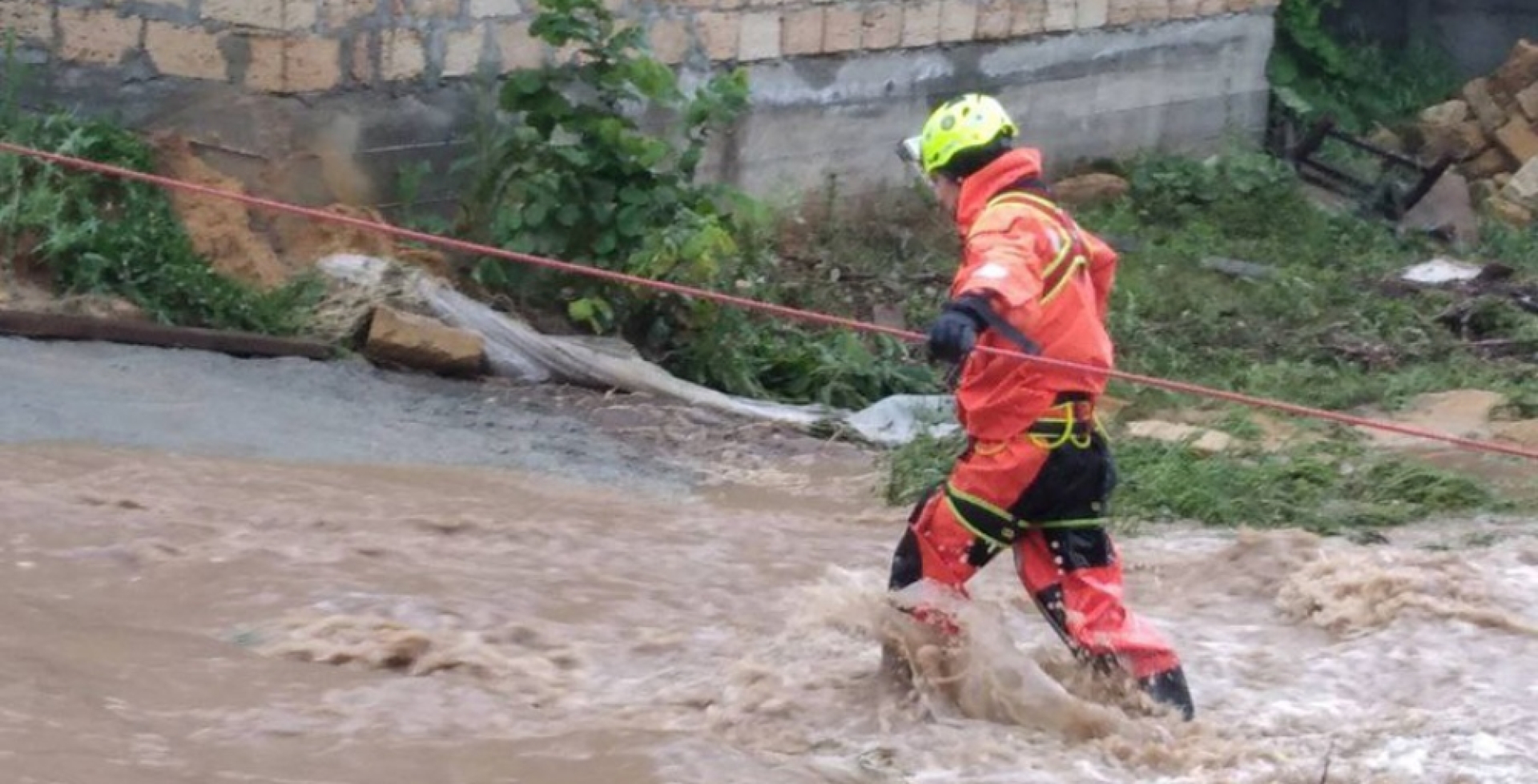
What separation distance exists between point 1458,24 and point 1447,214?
2.97 meters

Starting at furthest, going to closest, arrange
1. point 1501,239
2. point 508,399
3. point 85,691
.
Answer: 1. point 1501,239
2. point 508,399
3. point 85,691

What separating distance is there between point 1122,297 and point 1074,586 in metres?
6.38

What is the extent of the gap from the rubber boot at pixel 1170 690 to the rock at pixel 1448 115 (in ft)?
35.6

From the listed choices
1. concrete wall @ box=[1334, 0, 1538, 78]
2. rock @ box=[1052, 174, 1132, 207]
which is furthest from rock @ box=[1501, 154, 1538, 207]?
rock @ box=[1052, 174, 1132, 207]

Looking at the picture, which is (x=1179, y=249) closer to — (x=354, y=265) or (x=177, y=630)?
(x=354, y=265)

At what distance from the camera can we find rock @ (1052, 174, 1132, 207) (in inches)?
516

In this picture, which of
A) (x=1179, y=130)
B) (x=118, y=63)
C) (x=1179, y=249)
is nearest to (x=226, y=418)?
(x=118, y=63)

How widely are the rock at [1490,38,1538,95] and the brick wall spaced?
4963 mm

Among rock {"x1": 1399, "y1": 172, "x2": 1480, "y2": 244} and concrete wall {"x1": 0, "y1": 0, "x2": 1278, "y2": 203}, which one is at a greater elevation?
concrete wall {"x1": 0, "y1": 0, "x2": 1278, "y2": 203}

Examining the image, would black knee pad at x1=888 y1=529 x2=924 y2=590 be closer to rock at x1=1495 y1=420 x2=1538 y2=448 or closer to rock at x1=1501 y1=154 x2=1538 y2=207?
rock at x1=1495 y1=420 x2=1538 y2=448

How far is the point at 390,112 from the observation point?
9.62 metres

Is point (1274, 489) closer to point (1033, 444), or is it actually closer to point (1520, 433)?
point (1520, 433)

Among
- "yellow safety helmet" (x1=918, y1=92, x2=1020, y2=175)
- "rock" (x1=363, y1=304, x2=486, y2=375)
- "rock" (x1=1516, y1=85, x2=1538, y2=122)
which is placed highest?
"yellow safety helmet" (x1=918, y1=92, x2=1020, y2=175)

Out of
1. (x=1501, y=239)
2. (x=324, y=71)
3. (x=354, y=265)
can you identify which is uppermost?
(x=324, y=71)
